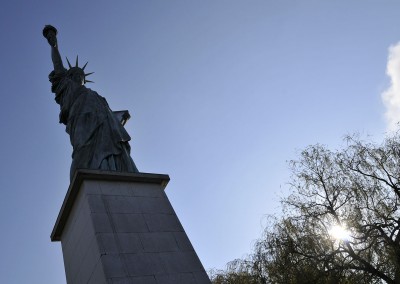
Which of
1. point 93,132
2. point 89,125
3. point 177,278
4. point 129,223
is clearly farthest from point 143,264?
point 89,125

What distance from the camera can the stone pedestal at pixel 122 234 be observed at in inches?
219

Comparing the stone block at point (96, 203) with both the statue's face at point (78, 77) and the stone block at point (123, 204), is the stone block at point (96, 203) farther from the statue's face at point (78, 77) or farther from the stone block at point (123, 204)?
the statue's face at point (78, 77)

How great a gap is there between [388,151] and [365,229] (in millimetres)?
3068

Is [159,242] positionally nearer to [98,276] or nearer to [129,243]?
[129,243]

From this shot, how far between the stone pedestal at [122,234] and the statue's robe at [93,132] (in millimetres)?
774

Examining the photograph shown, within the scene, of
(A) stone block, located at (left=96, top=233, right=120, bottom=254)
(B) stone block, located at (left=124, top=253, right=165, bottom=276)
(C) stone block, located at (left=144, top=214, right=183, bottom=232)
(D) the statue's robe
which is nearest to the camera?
(B) stone block, located at (left=124, top=253, right=165, bottom=276)

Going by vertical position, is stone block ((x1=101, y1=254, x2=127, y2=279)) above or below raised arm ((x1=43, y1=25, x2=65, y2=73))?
below

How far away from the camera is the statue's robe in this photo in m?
8.16

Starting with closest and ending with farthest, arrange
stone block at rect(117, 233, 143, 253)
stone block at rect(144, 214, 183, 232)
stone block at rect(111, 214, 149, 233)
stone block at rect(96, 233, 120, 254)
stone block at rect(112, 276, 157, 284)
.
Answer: stone block at rect(112, 276, 157, 284) → stone block at rect(96, 233, 120, 254) → stone block at rect(117, 233, 143, 253) → stone block at rect(111, 214, 149, 233) → stone block at rect(144, 214, 183, 232)

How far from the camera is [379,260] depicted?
11406 millimetres

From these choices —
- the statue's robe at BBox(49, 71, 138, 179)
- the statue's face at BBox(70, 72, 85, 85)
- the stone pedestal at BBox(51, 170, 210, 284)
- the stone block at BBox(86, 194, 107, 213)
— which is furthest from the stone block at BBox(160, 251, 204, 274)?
the statue's face at BBox(70, 72, 85, 85)

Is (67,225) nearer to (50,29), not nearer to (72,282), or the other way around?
(72,282)

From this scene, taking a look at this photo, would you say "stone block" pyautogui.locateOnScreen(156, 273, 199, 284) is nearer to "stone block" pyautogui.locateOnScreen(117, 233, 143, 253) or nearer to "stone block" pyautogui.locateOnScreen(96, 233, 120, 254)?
"stone block" pyautogui.locateOnScreen(117, 233, 143, 253)

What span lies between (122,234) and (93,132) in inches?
129
